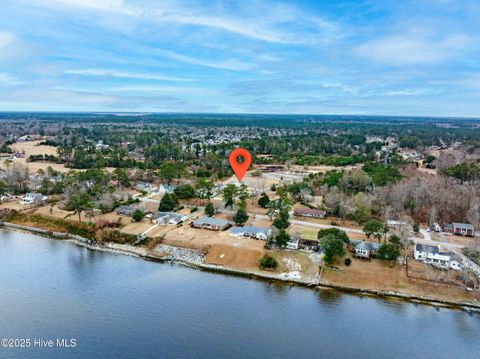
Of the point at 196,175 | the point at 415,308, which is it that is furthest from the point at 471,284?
the point at 196,175

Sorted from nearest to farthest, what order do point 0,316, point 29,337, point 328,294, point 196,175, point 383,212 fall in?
point 29,337
point 0,316
point 328,294
point 383,212
point 196,175

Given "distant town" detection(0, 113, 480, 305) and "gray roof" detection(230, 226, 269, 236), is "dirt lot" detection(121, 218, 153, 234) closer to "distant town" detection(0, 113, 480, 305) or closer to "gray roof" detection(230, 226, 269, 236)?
"distant town" detection(0, 113, 480, 305)

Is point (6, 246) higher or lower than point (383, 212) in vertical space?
lower

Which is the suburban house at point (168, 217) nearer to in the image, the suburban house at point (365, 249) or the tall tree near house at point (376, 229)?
the suburban house at point (365, 249)

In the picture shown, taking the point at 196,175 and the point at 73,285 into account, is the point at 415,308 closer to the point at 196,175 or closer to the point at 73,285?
the point at 73,285

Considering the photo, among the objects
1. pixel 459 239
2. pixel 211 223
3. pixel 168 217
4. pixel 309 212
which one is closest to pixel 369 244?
pixel 459 239

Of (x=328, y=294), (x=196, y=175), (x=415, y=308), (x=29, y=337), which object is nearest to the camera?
(x=29, y=337)
